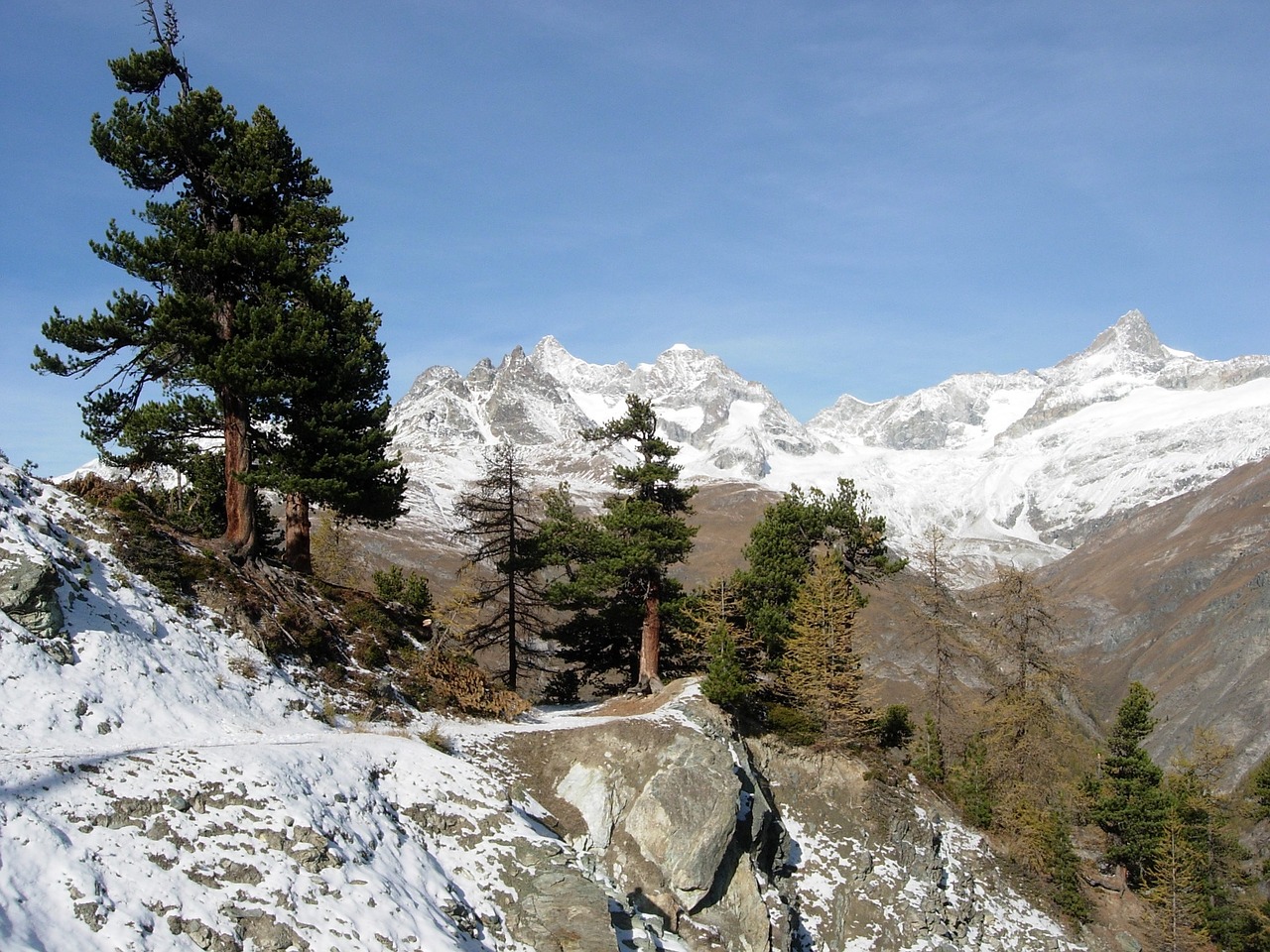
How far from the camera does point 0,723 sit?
14.8 metres

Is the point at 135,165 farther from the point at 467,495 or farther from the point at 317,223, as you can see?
the point at 467,495

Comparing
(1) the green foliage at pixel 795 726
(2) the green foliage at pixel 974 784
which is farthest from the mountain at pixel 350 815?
(2) the green foliage at pixel 974 784

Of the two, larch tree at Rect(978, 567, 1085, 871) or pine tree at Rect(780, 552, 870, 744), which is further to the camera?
larch tree at Rect(978, 567, 1085, 871)

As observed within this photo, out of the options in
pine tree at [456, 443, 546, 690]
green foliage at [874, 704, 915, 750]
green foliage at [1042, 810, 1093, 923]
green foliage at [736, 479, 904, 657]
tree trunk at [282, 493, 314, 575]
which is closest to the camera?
tree trunk at [282, 493, 314, 575]

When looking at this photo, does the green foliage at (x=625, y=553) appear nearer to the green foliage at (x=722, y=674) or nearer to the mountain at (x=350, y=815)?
the green foliage at (x=722, y=674)

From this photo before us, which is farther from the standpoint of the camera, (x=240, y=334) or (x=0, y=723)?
(x=240, y=334)

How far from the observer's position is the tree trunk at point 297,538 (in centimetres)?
2808

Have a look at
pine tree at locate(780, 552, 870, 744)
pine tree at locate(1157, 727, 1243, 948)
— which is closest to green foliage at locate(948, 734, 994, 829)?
pine tree at locate(780, 552, 870, 744)

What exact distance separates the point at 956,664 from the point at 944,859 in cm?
870

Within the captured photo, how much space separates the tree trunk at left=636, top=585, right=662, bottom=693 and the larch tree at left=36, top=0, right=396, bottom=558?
13.8 meters

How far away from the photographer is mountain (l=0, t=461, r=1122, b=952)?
42.7 feet

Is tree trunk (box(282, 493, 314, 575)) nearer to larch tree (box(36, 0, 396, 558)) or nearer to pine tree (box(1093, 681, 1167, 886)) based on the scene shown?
larch tree (box(36, 0, 396, 558))

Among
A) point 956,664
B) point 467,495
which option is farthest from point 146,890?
point 956,664

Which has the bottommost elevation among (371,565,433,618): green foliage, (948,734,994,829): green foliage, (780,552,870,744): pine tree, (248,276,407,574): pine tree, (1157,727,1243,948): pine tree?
(1157,727,1243,948): pine tree
